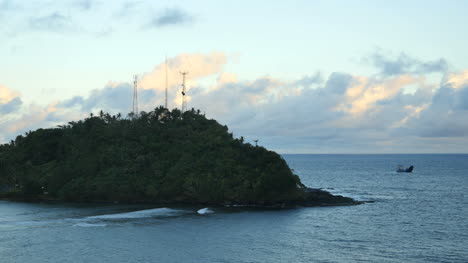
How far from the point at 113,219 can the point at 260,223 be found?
21.5 m

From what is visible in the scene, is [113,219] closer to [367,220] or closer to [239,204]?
[239,204]

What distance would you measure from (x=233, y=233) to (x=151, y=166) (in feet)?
133

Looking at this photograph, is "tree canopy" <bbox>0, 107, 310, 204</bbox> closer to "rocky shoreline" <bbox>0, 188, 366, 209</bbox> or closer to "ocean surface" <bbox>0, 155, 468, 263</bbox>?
"rocky shoreline" <bbox>0, 188, 366, 209</bbox>

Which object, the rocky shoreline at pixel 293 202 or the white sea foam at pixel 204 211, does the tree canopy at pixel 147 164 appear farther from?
the white sea foam at pixel 204 211

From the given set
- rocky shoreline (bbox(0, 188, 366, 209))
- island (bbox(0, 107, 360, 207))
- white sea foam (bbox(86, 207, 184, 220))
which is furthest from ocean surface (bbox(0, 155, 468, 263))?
island (bbox(0, 107, 360, 207))

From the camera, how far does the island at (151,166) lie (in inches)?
3327

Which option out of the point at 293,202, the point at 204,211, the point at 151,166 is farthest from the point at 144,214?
the point at 293,202

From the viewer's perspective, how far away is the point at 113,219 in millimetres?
68688

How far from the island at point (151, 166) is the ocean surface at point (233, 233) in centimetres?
650

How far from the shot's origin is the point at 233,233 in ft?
191

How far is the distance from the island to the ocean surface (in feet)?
21.3

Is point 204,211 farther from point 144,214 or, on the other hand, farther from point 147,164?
point 147,164

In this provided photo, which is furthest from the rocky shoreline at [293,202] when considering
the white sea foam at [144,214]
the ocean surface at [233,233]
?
the white sea foam at [144,214]

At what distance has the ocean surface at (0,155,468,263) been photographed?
4738 cm
